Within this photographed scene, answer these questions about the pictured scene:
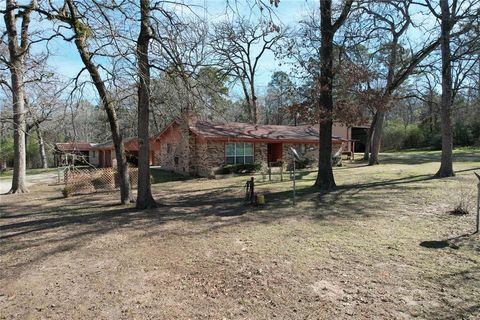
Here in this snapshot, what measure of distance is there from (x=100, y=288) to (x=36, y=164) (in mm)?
46962

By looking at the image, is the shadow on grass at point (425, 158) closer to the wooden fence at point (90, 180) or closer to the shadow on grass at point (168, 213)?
the shadow on grass at point (168, 213)

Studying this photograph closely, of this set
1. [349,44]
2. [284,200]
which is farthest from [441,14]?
[284,200]

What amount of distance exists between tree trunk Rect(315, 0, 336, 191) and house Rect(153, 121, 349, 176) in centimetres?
576

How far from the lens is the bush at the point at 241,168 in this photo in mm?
20438

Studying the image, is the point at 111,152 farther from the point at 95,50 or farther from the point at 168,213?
the point at 95,50

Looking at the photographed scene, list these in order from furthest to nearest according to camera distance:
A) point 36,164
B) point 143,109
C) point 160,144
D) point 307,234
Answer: point 36,164
point 160,144
point 143,109
point 307,234

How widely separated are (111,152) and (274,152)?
18934mm

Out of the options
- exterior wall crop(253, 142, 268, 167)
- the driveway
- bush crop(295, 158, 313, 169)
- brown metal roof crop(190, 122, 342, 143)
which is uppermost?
brown metal roof crop(190, 122, 342, 143)

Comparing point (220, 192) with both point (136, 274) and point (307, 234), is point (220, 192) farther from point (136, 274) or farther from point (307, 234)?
point (136, 274)

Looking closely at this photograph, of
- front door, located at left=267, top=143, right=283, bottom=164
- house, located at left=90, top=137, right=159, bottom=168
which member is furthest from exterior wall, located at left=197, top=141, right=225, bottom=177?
house, located at left=90, top=137, right=159, bottom=168

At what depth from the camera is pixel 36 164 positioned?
147 feet

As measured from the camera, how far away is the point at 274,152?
24.4 metres

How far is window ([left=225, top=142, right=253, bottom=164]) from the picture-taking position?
70.0 feet

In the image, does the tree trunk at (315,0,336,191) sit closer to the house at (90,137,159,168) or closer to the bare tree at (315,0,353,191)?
the bare tree at (315,0,353,191)
